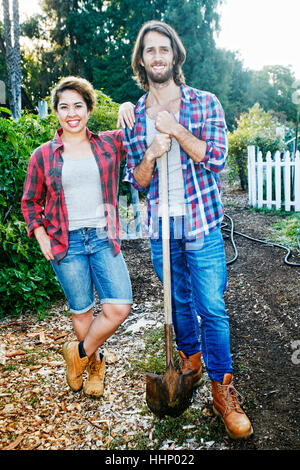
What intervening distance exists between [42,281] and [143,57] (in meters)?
2.59

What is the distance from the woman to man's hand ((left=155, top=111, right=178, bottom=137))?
484 millimetres

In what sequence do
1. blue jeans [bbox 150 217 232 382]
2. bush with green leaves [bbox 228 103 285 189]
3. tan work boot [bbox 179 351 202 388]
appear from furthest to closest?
bush with green leaves [bbox 228 103 285 189], tan work boot [bbox 179 351 202 388], blue jeans [bbox 150 217 232 382]

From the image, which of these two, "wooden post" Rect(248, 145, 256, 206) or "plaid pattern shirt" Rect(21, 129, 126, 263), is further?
"wooden post" Rect(248, 145, 256, 206)

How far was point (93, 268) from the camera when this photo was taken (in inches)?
96.5

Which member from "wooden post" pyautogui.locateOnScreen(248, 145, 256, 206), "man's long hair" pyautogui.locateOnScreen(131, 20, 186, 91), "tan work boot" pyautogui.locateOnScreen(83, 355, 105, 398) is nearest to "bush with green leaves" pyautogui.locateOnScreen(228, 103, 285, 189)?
"wooden post" pyautogui.locateOnScreen(248, 145, 256, 206)

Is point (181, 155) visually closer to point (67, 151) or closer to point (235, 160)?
point (67, 151)

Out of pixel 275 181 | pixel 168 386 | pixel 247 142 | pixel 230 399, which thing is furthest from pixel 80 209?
pixel 247 142

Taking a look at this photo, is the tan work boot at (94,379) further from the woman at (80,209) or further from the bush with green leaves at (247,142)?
the bush with green leaves at (247,142)

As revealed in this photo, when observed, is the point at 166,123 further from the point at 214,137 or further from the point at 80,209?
the point at 80,209

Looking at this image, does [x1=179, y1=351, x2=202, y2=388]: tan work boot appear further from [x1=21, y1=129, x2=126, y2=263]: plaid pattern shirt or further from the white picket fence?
the white picket fence

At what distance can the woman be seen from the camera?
233 cm

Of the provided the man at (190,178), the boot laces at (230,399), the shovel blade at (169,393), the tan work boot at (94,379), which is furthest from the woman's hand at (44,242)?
the boot laces at (230,399)

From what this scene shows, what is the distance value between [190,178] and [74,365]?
150 cm
